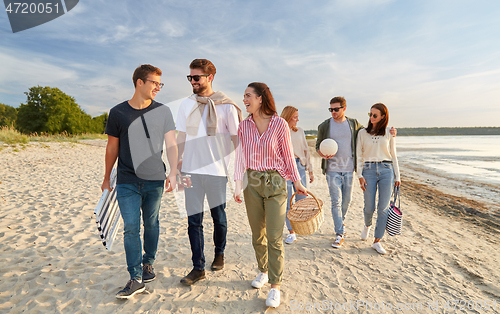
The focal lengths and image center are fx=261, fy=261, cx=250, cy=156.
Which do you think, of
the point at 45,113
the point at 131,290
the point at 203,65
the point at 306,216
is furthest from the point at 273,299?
the point at 45,113

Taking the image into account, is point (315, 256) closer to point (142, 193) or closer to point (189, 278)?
point (189, 278)

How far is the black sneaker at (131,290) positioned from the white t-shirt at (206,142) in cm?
131

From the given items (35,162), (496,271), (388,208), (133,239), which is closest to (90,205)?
(133,239)

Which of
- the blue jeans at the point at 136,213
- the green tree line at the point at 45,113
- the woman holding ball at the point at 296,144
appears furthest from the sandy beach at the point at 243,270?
the green tree line at the point at 45,113

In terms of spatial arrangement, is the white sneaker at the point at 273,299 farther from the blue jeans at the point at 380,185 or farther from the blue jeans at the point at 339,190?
the blue jeans at the point at 380,185

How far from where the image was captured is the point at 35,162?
12.7m

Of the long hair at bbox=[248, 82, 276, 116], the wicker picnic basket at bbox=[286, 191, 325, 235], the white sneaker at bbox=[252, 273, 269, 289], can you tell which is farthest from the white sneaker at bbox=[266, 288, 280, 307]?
the long hair at bbox=[248, 82, 276, 116]

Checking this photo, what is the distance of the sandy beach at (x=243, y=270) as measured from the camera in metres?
2.76

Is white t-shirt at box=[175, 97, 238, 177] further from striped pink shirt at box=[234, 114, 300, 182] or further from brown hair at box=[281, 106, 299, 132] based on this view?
brown hair at box=[281, 106, 299, 132]

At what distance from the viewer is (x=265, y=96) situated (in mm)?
2588

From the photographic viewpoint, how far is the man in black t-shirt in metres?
2.68

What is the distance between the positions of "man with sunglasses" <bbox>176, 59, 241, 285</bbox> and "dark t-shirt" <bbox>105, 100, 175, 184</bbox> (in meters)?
0.25

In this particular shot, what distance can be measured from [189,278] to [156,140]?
1633 millimetres

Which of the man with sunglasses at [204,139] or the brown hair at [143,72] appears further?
the man with sunglasses at [204,139]
